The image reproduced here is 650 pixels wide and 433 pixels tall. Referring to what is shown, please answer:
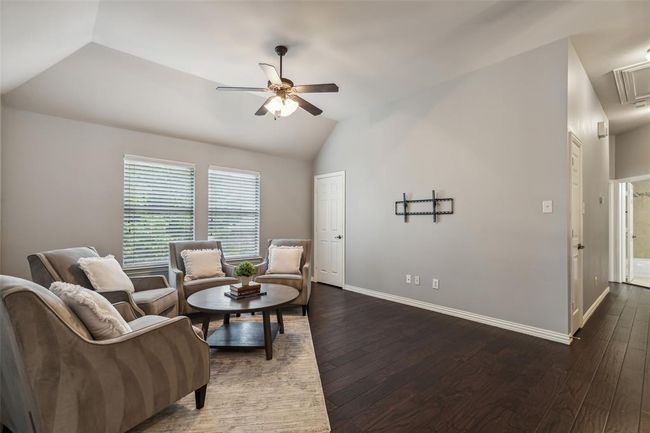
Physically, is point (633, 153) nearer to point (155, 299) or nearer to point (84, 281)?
point (155, 299)

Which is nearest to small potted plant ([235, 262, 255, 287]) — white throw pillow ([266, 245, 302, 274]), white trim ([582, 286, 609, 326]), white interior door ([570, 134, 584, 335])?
white throw pillow ([266, 245, 302, 274])

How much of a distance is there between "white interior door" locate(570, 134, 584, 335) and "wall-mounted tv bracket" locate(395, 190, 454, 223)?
1229 millimetres

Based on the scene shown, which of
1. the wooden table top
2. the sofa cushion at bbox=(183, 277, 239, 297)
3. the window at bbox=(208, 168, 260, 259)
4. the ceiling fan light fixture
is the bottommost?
the sofa cushion at bbox=(183, 277, 239, 297)

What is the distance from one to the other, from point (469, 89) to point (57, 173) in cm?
508

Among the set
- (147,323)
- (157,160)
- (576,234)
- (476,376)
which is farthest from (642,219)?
(157,160)

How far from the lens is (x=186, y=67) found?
11.5 feet

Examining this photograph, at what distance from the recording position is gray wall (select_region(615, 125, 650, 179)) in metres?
5.42

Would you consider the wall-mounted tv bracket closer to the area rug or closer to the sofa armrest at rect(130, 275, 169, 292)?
the area rug

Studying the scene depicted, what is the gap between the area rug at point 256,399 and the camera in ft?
5.76

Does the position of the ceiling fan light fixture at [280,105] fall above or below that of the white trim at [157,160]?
above

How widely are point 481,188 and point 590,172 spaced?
63.4 inches

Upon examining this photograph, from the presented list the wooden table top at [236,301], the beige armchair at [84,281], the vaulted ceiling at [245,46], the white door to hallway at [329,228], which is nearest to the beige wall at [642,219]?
the vaulted ceiling at [245,46]

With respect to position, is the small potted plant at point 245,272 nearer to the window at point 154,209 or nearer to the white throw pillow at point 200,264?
the white throw pillow at point 200,264

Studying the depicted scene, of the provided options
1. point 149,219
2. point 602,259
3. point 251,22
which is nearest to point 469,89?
point 251,22
